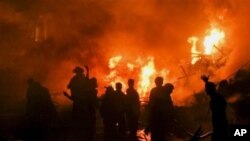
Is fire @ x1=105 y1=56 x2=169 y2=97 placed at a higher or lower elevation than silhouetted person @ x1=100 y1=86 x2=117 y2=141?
higher

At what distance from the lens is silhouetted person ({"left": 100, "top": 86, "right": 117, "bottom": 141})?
42.1ft

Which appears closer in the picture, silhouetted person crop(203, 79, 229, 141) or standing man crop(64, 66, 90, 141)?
silhouetted person crop(203, 79, 229, 141)

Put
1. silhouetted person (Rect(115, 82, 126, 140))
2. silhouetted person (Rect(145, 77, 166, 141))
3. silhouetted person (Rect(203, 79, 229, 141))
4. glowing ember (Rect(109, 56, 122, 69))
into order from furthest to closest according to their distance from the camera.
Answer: glowing ember (Rect(109, 56, 122, 69)) → silhouetted person (Rect(115, 82, 126, 140)) → silhouetted person (Rect(145, 77, 166, 141)) → silhouetted person (Rect(203, 79, 229, 141))

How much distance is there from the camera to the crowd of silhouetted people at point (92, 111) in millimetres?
11164

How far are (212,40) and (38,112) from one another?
36.9ft

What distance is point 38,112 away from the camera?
12.4 metres

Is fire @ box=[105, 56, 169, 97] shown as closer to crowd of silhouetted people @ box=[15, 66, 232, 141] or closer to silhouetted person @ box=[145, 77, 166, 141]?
crowd of silhouetted people @ box=[15, 66, 232, 141]

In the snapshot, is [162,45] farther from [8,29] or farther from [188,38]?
[8,29]

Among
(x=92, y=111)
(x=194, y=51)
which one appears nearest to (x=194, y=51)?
(x=194, y=51)

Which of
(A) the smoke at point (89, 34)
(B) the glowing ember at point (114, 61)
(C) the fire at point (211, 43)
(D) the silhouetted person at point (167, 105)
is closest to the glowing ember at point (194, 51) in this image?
(C) the fire at point (211, 43)

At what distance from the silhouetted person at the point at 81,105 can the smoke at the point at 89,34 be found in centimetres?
1059

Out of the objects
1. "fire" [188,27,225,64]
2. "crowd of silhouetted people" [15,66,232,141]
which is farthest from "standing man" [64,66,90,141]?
"fire" [188,27,225,64]

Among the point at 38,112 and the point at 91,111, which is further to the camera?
the point at 91,111

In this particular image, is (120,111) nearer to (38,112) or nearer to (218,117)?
(38,112)
